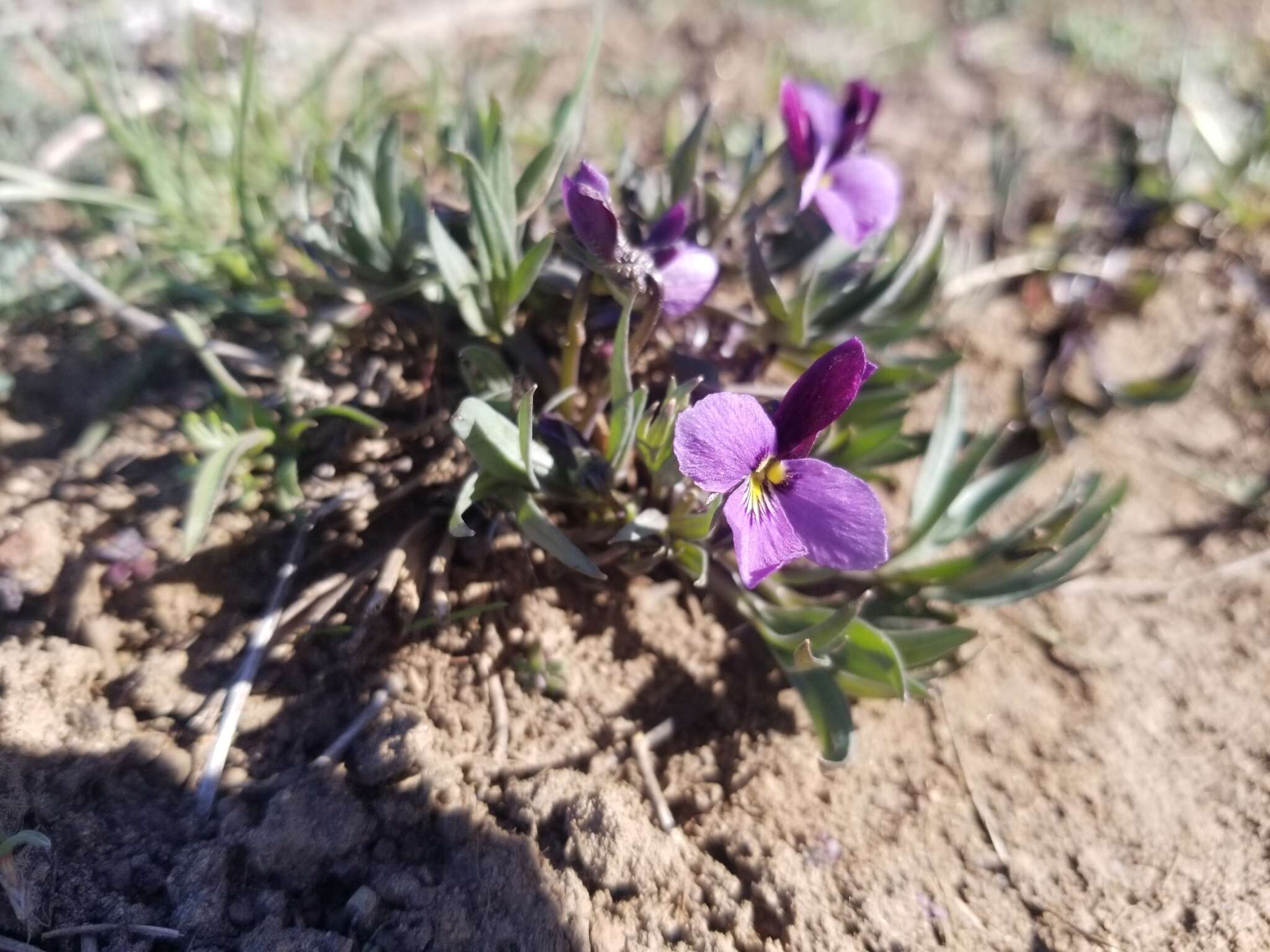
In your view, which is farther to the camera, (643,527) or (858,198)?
(858,198)

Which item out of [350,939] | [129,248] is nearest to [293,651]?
[350,939]

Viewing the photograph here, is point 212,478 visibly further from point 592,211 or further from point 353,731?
point 592,211

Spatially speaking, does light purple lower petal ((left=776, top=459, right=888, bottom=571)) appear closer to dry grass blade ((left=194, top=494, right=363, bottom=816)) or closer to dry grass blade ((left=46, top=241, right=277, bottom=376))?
dry grass blade ((left=194, top=494, right=363, bottom=816))

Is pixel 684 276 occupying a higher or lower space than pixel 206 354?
higher

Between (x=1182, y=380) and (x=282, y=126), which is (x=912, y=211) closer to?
(x=1182, y=380)

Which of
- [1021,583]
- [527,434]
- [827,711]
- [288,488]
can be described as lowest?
[288,488]

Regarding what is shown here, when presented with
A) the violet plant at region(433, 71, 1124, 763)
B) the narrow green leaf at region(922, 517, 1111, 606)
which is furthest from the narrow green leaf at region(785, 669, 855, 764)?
the narrow green leaf at region(922, 517, 1111, 606)

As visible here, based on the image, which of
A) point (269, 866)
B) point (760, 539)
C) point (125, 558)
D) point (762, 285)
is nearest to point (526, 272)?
point (762, 285)

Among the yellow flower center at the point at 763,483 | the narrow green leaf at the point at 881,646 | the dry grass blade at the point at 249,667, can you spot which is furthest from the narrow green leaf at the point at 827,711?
the dry grass blade at the point at 249,667
